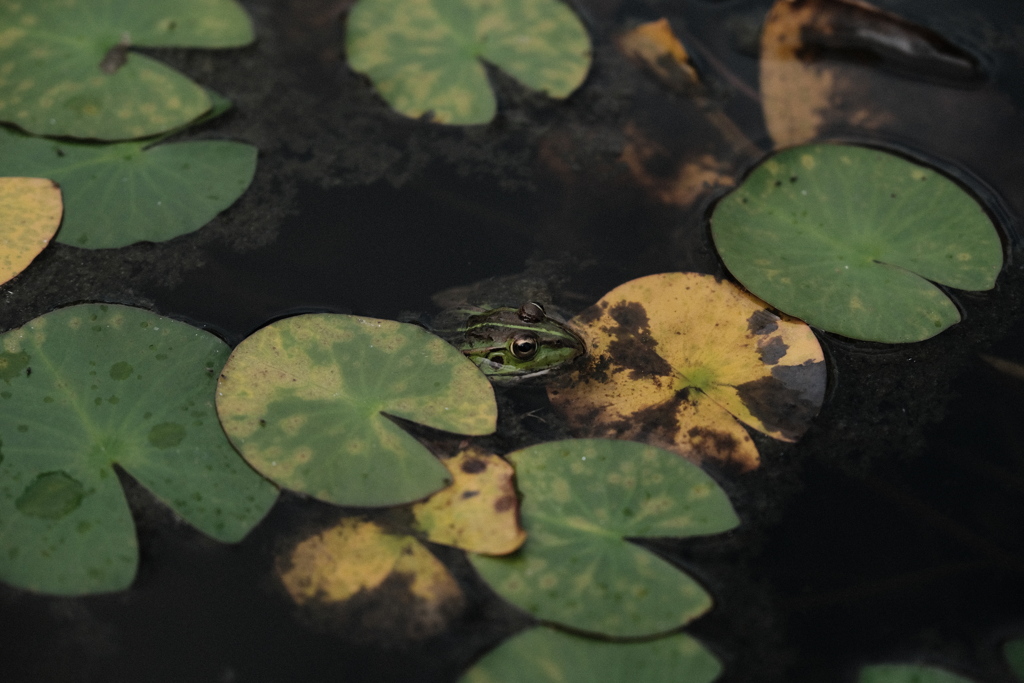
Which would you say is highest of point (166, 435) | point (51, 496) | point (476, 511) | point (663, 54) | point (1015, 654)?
point (663, 54)

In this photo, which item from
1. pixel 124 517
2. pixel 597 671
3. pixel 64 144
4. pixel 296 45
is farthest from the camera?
pixel 296 45

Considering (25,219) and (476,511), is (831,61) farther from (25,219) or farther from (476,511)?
(25,219)

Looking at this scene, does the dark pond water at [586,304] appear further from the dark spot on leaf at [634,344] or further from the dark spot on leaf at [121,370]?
the dark spot on leaf at [121,370]

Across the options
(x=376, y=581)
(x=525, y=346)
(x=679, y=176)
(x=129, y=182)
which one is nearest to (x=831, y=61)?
(x=679, y=176)

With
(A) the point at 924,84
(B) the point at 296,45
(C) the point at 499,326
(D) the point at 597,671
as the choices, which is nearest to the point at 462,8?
(B) the point at 296,45

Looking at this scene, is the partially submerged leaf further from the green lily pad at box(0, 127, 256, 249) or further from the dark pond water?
the green lily pad at box(0, 127, 256, 249)

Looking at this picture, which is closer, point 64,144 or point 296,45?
point 64,144

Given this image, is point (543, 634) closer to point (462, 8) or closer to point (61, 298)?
point (61, 298)

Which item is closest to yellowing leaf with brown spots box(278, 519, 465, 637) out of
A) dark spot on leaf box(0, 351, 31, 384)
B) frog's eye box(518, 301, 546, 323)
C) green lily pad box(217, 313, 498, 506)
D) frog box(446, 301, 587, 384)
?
green lily pad box(217, 313, 498, 506)
